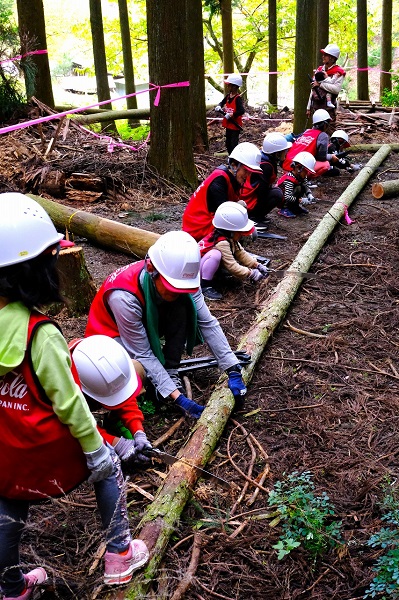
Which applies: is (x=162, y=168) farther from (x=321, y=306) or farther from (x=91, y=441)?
(x=91, y=441)

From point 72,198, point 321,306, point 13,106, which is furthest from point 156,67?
point 321,306

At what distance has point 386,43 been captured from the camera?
18.1 meters

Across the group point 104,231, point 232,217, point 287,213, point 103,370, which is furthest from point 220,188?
point 103,370

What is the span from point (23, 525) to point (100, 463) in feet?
1.51

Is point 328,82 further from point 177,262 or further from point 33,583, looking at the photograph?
point 33,583

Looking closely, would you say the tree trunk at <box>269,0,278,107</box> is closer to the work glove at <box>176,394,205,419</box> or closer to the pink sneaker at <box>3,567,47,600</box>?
the work glove at <box>176,394,205,419</box>

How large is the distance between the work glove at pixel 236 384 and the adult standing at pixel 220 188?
233 cm

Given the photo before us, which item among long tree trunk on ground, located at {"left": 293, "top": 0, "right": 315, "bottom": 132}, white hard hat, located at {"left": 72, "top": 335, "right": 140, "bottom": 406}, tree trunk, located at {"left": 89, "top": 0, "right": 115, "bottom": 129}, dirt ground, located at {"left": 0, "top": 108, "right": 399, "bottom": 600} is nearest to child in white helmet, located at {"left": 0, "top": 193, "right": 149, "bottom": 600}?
dirt ground, located at {"left": 0, "top": 108, "right": 399, "bottom": 600}

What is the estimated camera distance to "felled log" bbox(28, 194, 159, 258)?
19.8ft

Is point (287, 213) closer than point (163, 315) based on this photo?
No

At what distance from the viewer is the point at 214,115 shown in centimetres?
1548

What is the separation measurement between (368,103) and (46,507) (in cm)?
1529

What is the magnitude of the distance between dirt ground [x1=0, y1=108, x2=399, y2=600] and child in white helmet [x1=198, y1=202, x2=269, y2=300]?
199 millimetres

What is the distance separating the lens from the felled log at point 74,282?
488 centimetres
